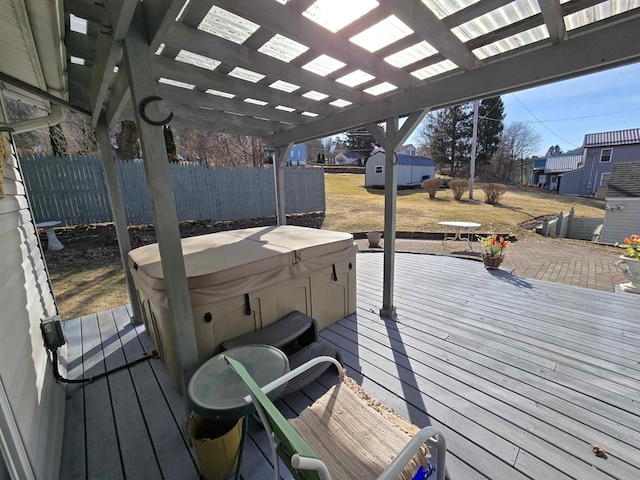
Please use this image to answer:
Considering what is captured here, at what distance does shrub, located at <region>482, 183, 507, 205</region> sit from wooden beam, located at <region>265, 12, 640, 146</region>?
15.5 m

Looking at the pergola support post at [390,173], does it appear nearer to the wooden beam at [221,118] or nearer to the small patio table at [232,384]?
the wooden beam at [221,118]

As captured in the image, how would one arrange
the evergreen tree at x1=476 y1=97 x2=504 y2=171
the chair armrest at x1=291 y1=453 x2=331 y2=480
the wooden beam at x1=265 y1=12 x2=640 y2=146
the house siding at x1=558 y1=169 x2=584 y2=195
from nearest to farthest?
the chair armrest at x1=291 y1=453 x2=331 y2=480 < the wooden beam at x1=265 y1=12 x2=640 y2=146 < the house siding at x1=558 y1=169 x2=584 y2=195 < the evergreen tree at x1=476 y1=97 x2=504 y2=171

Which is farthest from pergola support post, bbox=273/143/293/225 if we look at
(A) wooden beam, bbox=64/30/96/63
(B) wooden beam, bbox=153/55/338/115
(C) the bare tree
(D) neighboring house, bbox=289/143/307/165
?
(C) the bare tree

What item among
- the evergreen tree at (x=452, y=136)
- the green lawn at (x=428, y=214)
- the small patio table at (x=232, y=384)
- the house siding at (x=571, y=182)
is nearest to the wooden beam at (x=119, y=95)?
the small patio table at (x=232, y=384)

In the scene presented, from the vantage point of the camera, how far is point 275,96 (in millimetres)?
2666

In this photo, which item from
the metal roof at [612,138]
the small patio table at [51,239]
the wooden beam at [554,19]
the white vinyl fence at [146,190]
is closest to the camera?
the wooden beam at [554,19]

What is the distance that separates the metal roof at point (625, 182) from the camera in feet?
33.3

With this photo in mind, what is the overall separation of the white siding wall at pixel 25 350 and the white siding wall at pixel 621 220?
15334 mm

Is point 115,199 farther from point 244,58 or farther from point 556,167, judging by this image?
point 556,167

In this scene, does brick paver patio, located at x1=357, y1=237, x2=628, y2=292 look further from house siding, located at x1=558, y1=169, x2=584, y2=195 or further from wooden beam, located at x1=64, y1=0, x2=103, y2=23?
house siding, located at x1=558, y1=169, x2=584, y2=195

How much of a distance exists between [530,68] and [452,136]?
29.9m

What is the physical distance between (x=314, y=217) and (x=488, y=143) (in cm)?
2677

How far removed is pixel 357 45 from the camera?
6.12 feet

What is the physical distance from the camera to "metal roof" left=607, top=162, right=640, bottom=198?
10.1 m
